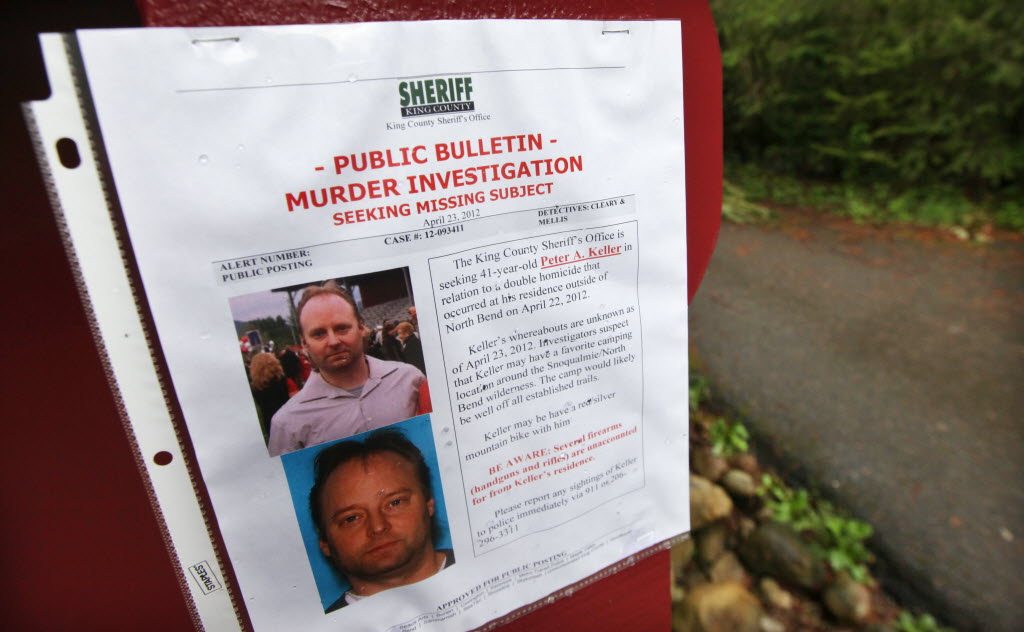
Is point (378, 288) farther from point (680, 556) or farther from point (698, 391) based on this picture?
point (698, 391)

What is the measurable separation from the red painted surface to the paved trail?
2.92 m

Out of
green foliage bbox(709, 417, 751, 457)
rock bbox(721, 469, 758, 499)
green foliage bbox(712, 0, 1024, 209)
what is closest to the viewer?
rock bbox(721, 469, 758, 499)

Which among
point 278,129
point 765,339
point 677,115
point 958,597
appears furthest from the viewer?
point 765,339

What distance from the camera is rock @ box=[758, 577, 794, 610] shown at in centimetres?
269

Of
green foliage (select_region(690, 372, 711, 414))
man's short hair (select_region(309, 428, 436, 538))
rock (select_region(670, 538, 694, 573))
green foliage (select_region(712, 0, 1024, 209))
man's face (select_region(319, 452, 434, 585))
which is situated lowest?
rock (select_region(670, 538, 694, 573))

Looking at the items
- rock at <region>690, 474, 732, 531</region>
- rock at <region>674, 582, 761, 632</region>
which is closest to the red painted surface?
rock at <region>674, 582, 761, 632</region>

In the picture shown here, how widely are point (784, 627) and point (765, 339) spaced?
2.32m

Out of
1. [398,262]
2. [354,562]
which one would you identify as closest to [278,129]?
[398,262]

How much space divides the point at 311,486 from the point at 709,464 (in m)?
2.92

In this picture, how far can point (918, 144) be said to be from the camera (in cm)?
621

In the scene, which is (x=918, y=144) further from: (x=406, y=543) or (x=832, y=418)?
(x=406, y=543)

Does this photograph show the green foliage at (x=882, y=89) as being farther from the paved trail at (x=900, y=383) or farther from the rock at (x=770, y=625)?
the rock at (x=770, y=625)

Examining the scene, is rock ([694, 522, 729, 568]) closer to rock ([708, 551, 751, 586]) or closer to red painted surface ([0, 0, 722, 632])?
rock ([708, 551, 751, 586])

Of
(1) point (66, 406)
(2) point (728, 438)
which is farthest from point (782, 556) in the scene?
→ (1) point (66, 406)
